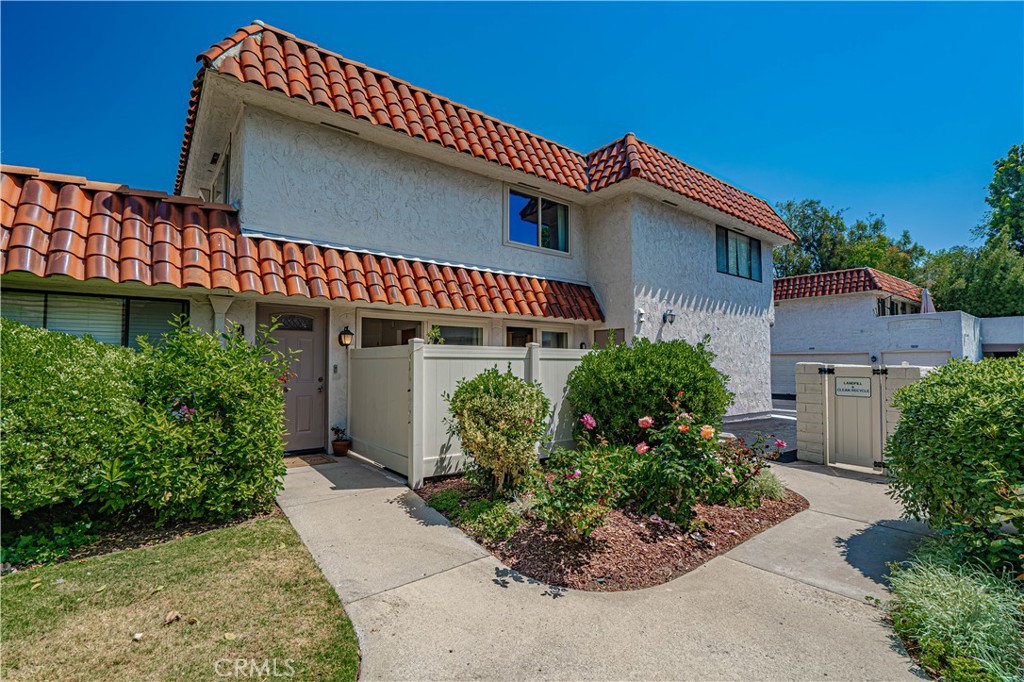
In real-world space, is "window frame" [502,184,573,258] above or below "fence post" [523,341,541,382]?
above

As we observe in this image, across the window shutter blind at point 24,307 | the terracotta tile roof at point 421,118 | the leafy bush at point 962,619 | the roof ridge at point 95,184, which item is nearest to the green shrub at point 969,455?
the leafy bush at point 962,619

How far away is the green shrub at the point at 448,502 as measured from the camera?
534 cm

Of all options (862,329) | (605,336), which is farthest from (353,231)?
(862,329)


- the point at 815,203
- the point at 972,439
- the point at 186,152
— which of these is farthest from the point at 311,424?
the point at 815,203

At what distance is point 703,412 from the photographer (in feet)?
23.3

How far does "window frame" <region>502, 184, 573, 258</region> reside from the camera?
10.6m

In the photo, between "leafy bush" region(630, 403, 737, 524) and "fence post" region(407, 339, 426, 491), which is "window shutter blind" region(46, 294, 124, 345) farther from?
"leafy bush" region(630, 403, 737, 524)

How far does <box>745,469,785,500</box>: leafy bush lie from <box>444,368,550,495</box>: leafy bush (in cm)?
287

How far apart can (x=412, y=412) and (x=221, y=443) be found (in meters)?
2.26

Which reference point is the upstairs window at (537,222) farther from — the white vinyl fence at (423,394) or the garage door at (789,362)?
the garage door at (789,362)

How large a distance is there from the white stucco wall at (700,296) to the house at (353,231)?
8 centimetres

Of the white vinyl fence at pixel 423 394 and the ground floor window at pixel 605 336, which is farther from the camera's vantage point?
the ground floor window at pixel 605 336

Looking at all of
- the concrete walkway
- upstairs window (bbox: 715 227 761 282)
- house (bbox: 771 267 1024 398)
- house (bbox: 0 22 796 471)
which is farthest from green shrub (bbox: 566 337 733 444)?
house (bbox: 771 267 1024 398)

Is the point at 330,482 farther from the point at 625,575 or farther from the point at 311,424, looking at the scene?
the point at 625,575
